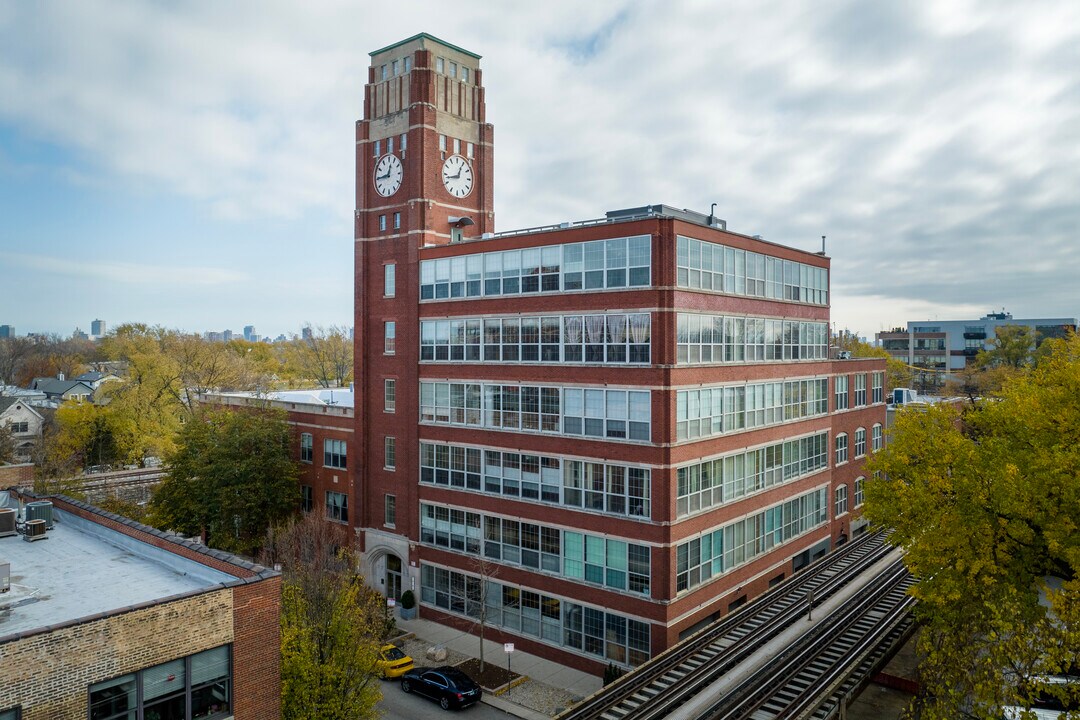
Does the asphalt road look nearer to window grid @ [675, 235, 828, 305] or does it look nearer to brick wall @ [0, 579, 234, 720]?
brick wall @ [0, 579, 234, 720]

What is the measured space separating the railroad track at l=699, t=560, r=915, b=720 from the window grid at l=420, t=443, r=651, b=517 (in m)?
7.59

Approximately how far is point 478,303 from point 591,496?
11230 mm

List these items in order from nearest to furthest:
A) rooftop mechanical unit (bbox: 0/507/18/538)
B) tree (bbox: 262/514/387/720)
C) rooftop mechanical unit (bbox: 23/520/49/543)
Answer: tree (bbox: 262/514/387/720) < rooftop mechanical unit (bbox: 23/520/49/543) < rooftop mechanical unit (bbox: 0/507/18/538)

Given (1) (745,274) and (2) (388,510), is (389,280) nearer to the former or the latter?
(2) (388,510)

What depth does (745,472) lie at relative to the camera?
3234 cm

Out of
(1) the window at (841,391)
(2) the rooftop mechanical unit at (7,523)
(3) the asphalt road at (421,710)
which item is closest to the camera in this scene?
(2) the rooftop mechanical unit at (7,523)

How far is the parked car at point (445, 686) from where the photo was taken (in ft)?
86.5

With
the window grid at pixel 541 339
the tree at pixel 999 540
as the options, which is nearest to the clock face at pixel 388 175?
the window grid at pixel 541 339

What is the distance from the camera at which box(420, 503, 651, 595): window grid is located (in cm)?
2812

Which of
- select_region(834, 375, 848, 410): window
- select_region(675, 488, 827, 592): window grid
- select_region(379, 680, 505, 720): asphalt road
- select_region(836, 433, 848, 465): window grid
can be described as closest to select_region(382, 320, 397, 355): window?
select_region(379, 680, 505, 720): asphalt road

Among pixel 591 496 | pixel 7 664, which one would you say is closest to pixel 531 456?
pixel 591 496

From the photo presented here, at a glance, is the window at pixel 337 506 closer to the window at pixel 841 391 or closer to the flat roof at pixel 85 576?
the flat roof at pixel 85 576

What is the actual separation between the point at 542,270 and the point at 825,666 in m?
20.0

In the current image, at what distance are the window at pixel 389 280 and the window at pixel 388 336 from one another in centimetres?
165
